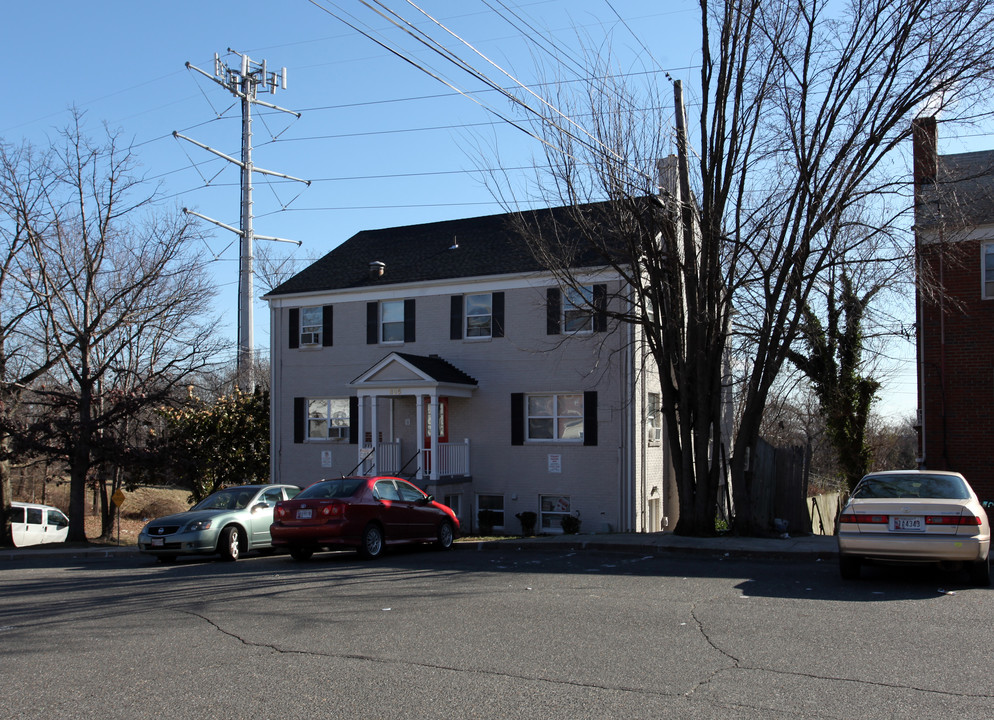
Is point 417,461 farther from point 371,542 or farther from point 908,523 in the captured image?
point 908,523

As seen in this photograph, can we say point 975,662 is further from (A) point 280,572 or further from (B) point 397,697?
(A) point 280,572

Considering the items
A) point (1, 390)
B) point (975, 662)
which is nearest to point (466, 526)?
point (1, 390)

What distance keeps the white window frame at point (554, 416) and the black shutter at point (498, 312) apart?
1984 millimetres

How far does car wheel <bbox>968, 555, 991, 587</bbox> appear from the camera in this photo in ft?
33.9

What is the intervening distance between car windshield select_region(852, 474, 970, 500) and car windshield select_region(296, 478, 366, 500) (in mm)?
8132

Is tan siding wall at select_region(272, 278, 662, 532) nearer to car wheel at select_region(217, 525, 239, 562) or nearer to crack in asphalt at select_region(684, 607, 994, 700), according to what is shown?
car wheel at select_region(217, 525, 239, 562)

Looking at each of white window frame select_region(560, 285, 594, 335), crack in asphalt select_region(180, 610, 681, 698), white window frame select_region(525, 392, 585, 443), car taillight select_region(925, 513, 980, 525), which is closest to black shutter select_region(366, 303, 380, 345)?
white window frame select_region(525, 392, 585, 443)

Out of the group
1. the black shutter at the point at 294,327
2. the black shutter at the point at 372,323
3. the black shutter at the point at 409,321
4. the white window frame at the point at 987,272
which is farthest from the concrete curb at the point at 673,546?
the black shutter at the point at 294,327

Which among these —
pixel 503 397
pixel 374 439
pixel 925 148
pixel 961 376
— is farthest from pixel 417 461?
pixel 925 148

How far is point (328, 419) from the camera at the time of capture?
26.4 metres

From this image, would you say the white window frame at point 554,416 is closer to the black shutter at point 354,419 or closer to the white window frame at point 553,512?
the white window frame at point 553,512

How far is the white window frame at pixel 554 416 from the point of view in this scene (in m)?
22.8

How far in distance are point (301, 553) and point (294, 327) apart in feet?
42.9

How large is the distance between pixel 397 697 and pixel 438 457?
55.1 feet
